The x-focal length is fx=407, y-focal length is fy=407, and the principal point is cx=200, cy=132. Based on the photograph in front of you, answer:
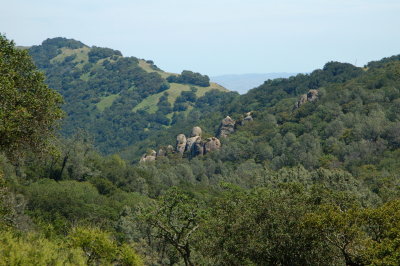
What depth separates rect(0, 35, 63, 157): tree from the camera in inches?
947

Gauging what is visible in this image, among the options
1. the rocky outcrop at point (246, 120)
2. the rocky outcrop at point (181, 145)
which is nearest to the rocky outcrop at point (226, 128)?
the rocky outcrop at point (246, 120)

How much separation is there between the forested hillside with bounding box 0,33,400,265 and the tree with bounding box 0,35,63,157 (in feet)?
0.56

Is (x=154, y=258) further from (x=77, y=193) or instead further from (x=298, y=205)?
(x=298, y=205)

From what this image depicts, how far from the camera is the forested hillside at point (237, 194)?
89.0ft

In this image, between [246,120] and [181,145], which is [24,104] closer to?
[181,145]

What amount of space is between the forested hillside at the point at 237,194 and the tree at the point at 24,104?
17cm

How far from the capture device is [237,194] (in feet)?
116

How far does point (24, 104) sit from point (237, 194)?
18678mm

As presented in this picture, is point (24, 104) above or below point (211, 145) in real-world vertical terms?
above

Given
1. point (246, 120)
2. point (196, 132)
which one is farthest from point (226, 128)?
point (196, 132)

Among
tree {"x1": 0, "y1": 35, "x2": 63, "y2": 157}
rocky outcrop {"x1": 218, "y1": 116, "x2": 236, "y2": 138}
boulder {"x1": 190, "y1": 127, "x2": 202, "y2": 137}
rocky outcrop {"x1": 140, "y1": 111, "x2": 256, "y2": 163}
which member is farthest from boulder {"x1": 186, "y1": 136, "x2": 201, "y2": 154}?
tree {"x1": 0, "y1": 35, "x2": 63, "y2": 157}

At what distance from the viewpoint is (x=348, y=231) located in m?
26.0

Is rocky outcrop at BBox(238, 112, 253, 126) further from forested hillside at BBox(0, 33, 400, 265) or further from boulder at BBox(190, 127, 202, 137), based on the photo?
boulder at BBox(190, 127, 202, 137)

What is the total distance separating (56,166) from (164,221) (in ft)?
267
